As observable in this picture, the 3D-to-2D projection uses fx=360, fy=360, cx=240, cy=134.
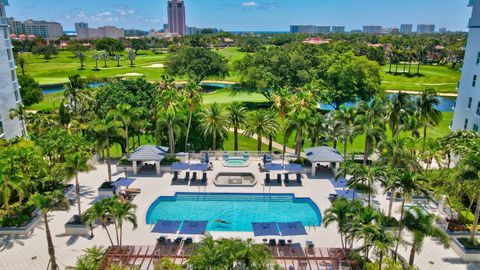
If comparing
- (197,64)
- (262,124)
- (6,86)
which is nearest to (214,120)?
(262,124)

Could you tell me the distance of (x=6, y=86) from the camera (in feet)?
118

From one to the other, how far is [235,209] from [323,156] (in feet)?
34.7

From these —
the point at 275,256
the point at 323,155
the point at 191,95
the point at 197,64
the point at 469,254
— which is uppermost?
the point at 197,64

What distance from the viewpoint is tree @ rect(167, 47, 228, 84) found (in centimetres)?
8125

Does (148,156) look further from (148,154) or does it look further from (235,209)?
(235,209)

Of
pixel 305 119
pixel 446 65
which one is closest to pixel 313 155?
pixel 305 119

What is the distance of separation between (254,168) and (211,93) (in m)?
49.4

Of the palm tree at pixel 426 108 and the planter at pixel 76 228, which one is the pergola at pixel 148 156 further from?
the palm tree at pixel 426 108

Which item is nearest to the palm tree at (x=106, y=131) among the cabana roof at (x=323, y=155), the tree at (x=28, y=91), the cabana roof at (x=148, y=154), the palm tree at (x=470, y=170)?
the cabana roof at (x=148, y=154)

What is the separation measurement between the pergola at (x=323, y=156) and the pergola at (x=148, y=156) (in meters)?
14.5

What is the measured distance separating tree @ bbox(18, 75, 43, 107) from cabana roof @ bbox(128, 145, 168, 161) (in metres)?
→ 39.4

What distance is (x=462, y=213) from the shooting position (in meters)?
27.6

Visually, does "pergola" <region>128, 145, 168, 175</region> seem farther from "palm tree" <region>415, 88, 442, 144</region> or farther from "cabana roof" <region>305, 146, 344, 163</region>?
"palm tree" <region>415, 88, 442, 144</region>

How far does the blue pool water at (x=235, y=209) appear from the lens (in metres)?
27.9
